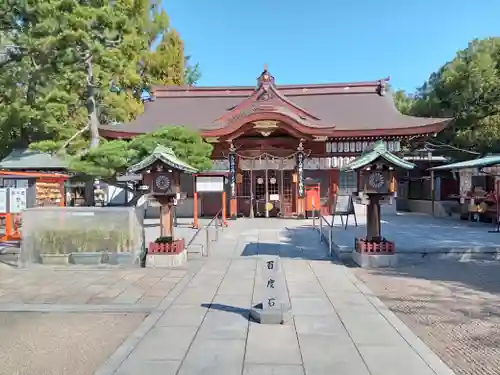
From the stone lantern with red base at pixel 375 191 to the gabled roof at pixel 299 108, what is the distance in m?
9.24

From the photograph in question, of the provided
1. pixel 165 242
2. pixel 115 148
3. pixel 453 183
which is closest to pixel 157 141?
pixel 115 148

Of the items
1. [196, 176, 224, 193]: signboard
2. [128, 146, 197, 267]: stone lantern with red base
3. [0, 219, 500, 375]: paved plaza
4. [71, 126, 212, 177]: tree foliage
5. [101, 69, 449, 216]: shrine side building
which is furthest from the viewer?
[101, 69, 449, 216]: shrine side building

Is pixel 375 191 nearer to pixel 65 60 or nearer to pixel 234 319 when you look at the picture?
pixel 234 319

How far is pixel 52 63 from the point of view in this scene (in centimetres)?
1542

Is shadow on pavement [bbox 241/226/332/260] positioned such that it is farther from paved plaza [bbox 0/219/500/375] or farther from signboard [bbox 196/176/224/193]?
signboard [bbox 196/176/224/193]

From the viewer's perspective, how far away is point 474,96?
810 inches

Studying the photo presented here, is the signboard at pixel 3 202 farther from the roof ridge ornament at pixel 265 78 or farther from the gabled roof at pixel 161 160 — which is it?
the roof ridge ornament at pixel 265 78

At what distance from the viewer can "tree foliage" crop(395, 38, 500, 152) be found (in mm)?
19734

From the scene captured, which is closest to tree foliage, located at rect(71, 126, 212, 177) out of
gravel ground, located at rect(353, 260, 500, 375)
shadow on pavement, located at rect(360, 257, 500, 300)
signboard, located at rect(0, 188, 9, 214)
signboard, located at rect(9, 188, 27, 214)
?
signboard, located at rect(9, 188, 27, 214)

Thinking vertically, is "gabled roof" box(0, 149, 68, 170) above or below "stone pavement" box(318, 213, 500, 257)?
above

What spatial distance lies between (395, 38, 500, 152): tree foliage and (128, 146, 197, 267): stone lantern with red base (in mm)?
16541

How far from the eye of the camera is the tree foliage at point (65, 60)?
46.9ft

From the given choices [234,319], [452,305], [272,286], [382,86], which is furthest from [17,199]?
[382,86]

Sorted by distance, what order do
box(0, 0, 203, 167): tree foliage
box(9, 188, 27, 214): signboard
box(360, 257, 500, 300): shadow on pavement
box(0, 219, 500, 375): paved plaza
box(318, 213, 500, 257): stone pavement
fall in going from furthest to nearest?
box(0, 0, 203, 167): tree foliage, box(9, 188, 27, 214): signboard, box(318, 213, 500, 257): stone pavement, box(360, 257, 500, 300): shadow on pavement, box(0, 219, 500, 375): paved plaza
